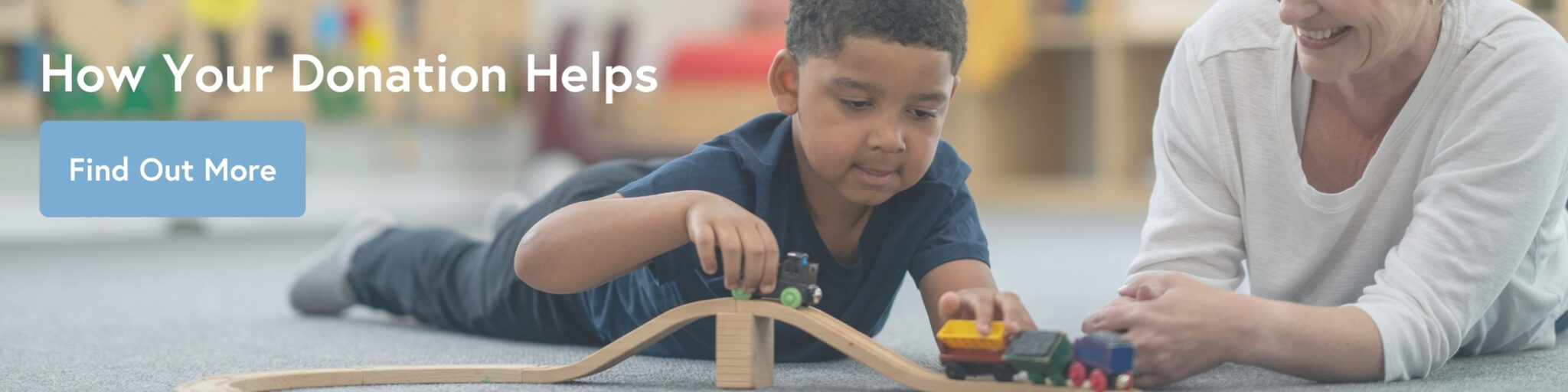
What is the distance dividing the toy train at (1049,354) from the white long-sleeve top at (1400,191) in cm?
18

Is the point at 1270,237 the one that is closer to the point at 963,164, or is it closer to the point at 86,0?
the point at 963,164

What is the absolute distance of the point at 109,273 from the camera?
6.84 feet

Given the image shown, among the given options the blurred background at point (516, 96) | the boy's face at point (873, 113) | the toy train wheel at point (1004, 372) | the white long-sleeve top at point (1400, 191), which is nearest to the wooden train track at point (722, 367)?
the toy train wheel at point (1004, 372)

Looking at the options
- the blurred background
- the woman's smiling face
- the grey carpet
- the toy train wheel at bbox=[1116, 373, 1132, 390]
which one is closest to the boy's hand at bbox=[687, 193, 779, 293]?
the grey carpet

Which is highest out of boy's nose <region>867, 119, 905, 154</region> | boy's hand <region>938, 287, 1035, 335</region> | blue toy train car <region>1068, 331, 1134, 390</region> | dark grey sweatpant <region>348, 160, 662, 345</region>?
boy's nose <region>867, 119, 905, 154</region>

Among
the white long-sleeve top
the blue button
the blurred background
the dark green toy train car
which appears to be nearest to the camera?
the dark green toy train car

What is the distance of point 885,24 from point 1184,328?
25cm

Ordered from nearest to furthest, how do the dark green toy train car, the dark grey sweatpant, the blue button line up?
the dark green toy train car, the dark grey sweatpant, the blue button

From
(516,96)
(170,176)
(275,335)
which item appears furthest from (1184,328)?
(516,96)

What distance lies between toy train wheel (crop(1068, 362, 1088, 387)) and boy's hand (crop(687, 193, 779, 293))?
18 centimetres

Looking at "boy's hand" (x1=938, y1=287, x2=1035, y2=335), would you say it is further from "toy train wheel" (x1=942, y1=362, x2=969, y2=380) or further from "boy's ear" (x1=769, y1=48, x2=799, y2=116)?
"boy's ear" (x1=769, y1=48, x2=799, y2=116)

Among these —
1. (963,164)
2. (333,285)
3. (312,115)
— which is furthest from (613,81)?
(963,164)

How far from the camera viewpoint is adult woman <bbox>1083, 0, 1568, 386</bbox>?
2.68 feet

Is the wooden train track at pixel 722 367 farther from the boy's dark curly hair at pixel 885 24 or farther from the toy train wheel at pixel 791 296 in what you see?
the boy's dark curly hair at pixel 885 24
